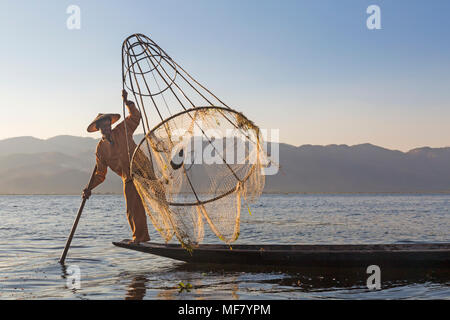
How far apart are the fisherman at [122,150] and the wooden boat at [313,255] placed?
62cm

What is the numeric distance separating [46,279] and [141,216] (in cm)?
196

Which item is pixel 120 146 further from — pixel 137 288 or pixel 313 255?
pixel 313 255

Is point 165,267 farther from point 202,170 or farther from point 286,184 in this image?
point 286,184

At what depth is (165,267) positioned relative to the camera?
919 centimetres

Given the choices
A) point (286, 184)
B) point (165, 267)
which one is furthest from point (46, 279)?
point (286, 184)

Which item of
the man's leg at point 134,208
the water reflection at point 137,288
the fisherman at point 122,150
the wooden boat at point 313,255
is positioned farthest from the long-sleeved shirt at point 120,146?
the water reflection at point 137,288

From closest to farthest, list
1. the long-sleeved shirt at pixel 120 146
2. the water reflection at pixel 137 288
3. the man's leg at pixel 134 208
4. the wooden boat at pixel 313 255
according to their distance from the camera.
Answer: the water reflection at pixel 137 288 → the wooden boat at pixel 313 255 → the long-sleeved shirt at pixel 120 146 → the man's leg at pixel 134 208

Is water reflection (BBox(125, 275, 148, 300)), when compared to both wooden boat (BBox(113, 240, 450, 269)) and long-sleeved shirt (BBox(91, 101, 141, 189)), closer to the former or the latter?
wooden boat (BBox(113, 240, 450, 269))

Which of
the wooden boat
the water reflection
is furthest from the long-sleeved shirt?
the water reflection

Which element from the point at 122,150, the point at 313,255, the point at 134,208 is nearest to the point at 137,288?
the point at 134,208

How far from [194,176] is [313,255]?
244cm

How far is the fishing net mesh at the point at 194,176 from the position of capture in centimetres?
755

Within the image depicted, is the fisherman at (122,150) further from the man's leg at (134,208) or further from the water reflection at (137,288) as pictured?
the water reflection at (137,288)
